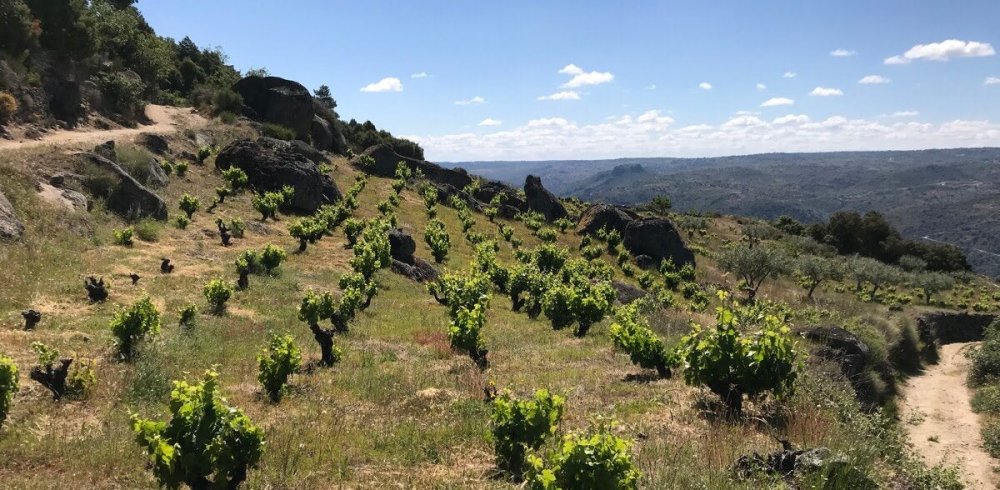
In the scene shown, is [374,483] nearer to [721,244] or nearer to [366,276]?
[366,276]

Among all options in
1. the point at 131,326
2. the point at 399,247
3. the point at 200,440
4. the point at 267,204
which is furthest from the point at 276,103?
the point at 200,440

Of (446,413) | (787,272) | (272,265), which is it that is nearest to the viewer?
(446,413)

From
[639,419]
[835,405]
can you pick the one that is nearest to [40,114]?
[639,419]

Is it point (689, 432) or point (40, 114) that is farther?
point (40, 114)

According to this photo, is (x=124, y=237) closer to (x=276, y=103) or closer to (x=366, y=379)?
(x=366, y=379)

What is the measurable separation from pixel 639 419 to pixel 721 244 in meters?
92.9

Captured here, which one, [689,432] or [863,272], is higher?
[689,432]

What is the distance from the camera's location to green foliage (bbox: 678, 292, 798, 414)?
1186 cm

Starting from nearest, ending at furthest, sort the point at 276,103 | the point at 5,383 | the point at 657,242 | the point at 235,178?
1. the point at 5,383
2. the point at 235,178
3. the point at 657,242
4. the point at 276,103

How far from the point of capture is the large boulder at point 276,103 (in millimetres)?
77250

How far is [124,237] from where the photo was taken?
91.7 ft

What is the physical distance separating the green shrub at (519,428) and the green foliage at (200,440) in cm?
403

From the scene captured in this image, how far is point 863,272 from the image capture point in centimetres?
7756

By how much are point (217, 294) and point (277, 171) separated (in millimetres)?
30548
